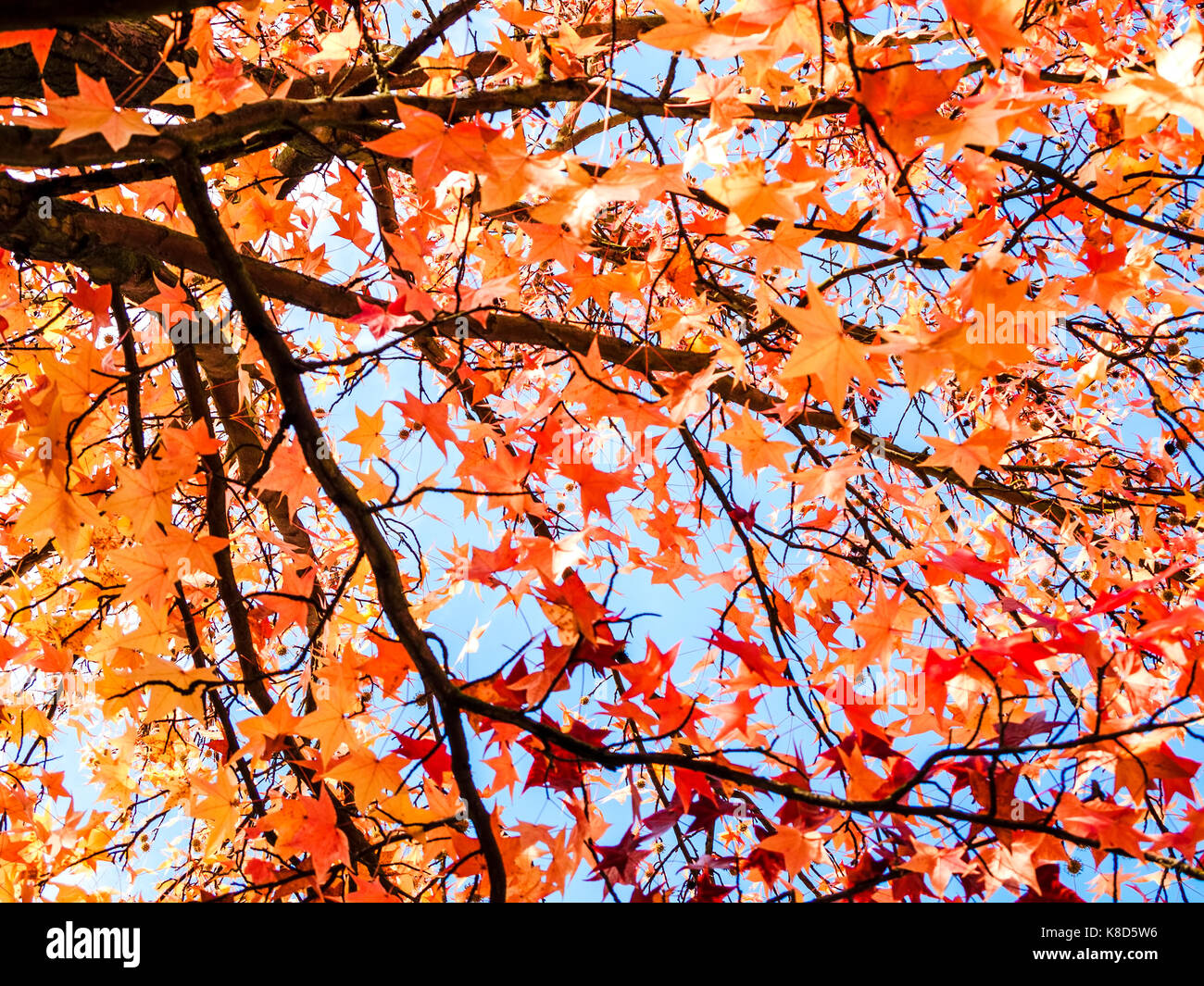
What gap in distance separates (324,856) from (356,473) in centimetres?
81

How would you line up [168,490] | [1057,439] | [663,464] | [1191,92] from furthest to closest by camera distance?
[1057,439] < [663,464] < [168,490] < [1191,92]

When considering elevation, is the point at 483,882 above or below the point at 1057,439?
below

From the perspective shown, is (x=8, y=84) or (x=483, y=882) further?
(x=8, y=84)

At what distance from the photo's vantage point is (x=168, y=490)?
1.46 meters

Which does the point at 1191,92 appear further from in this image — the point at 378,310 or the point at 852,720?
the point at 378,310

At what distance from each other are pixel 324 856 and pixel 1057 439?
247cm

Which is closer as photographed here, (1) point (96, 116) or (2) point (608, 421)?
(1) point (96, 116)
